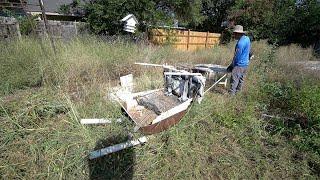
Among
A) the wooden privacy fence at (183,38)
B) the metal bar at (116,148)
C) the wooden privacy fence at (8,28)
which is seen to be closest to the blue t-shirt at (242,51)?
the metal bar at (116,148)

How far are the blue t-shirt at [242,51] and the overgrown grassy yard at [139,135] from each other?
0.65m

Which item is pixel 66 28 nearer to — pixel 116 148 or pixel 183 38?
pixel 183 38

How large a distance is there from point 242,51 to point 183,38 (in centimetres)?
797

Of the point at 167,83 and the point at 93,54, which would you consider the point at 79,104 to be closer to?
the point at 167,83

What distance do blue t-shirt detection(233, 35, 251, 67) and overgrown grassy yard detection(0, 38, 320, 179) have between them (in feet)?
2.14

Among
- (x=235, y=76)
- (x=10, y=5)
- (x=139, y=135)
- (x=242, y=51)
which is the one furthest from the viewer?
(x=10, y=5)

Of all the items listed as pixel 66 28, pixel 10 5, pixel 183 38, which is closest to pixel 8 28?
pixel 10 5

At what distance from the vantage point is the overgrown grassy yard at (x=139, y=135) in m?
2.46

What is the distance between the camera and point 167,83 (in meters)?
3.94

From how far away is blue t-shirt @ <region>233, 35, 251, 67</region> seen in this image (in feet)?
14.5

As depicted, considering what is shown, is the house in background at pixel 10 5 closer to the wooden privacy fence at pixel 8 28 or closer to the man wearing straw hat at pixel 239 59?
the wooden privacy fence at pixel 8 28

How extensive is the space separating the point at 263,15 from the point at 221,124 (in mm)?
13258

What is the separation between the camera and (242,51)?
445 cm

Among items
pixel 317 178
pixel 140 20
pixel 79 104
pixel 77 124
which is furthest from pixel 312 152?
pixel 140 20
